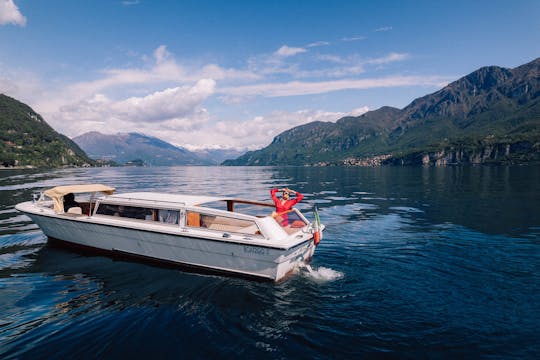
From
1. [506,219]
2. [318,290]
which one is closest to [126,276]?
[318,290]

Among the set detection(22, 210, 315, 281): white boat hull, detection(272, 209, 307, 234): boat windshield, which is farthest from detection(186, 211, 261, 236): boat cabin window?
detection(272, 209, 307, 234): boat windshield

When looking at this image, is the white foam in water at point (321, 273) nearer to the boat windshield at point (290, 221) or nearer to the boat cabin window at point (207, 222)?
the boat windshield at point (290, 221)

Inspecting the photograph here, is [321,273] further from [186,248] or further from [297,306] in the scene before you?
[186,248]

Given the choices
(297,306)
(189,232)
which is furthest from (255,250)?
(189,232)

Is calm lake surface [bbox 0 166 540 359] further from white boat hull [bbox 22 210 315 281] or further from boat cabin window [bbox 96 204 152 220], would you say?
boat cabin window [bbox 96 204 152 220]

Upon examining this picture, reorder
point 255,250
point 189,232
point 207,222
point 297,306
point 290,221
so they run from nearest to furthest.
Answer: point 297,306, point 255,250, point 189,232, point 207,222, point 290,221

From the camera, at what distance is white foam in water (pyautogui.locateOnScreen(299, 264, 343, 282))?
1175cm

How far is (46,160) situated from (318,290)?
231m

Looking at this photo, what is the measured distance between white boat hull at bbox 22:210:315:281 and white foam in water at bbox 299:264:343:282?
490 millimetres

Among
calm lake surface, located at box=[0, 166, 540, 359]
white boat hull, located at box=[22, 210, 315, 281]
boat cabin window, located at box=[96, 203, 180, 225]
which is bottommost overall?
calm lake surface, located at box=[0, 166, 540, 359]

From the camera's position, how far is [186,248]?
12352 millimetres

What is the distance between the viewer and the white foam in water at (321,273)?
1175cm

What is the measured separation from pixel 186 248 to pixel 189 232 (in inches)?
30.1

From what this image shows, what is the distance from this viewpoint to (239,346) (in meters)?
7.62
